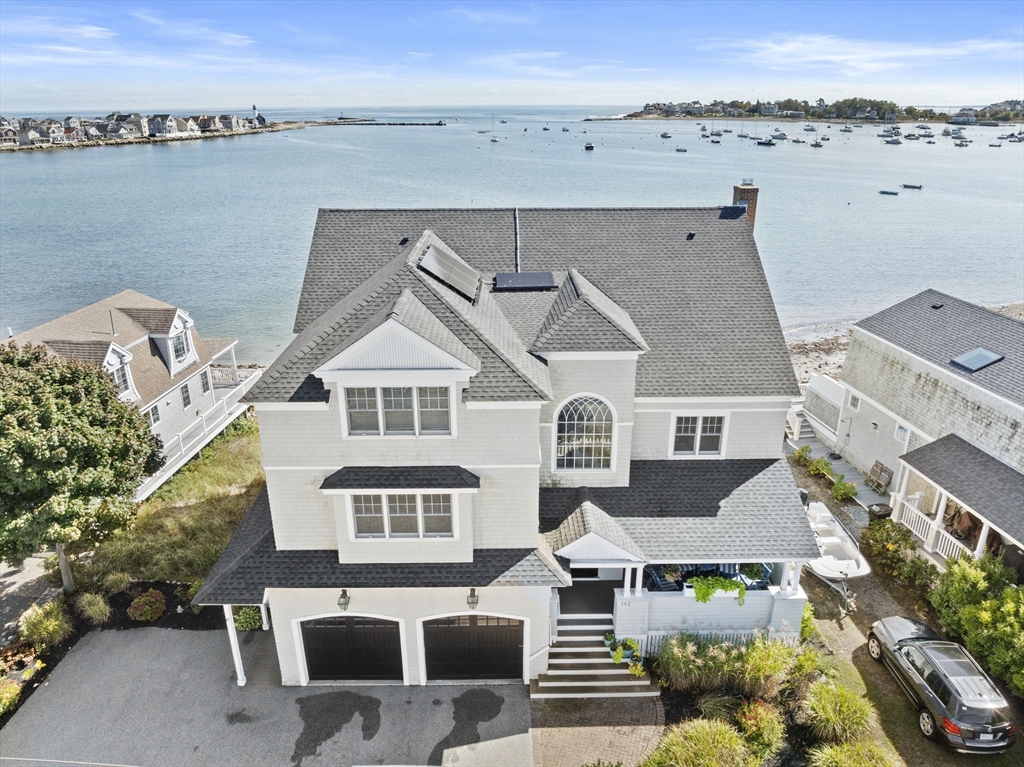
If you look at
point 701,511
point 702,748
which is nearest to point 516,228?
point 701,511

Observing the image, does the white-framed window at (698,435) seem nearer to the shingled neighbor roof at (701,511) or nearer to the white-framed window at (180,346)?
the shingled neighbor roof at (701,511)

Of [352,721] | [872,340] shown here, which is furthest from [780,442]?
[352,721]

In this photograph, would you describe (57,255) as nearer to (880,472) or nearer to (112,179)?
(112,179)

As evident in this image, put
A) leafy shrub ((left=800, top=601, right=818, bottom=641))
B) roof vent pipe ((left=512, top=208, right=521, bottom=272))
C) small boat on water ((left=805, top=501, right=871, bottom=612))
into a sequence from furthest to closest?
roof vent pipe ((left=512, top=208, right=521, bottom=272)) < small boat on water ((left=805, top=501, right=871, bottom=612)) < leafy shrub ((left=800, top=601, right=818, bottom=641))

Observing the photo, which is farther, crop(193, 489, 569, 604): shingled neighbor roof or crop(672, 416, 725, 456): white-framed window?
crop(672, 416, 725, 456): white-framed window

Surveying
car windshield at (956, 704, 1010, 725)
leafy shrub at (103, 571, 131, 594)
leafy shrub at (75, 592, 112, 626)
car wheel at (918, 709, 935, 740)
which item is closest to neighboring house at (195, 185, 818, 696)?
car wheel at (918, 709, 935, 740)

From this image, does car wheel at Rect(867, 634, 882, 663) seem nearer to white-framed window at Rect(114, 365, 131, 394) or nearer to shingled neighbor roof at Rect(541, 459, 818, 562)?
shingled neighbor roof at Rect(541, 459, 818, 562)

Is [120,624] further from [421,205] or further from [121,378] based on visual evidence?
[421,205]

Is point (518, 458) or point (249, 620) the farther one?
point (249, 620)
